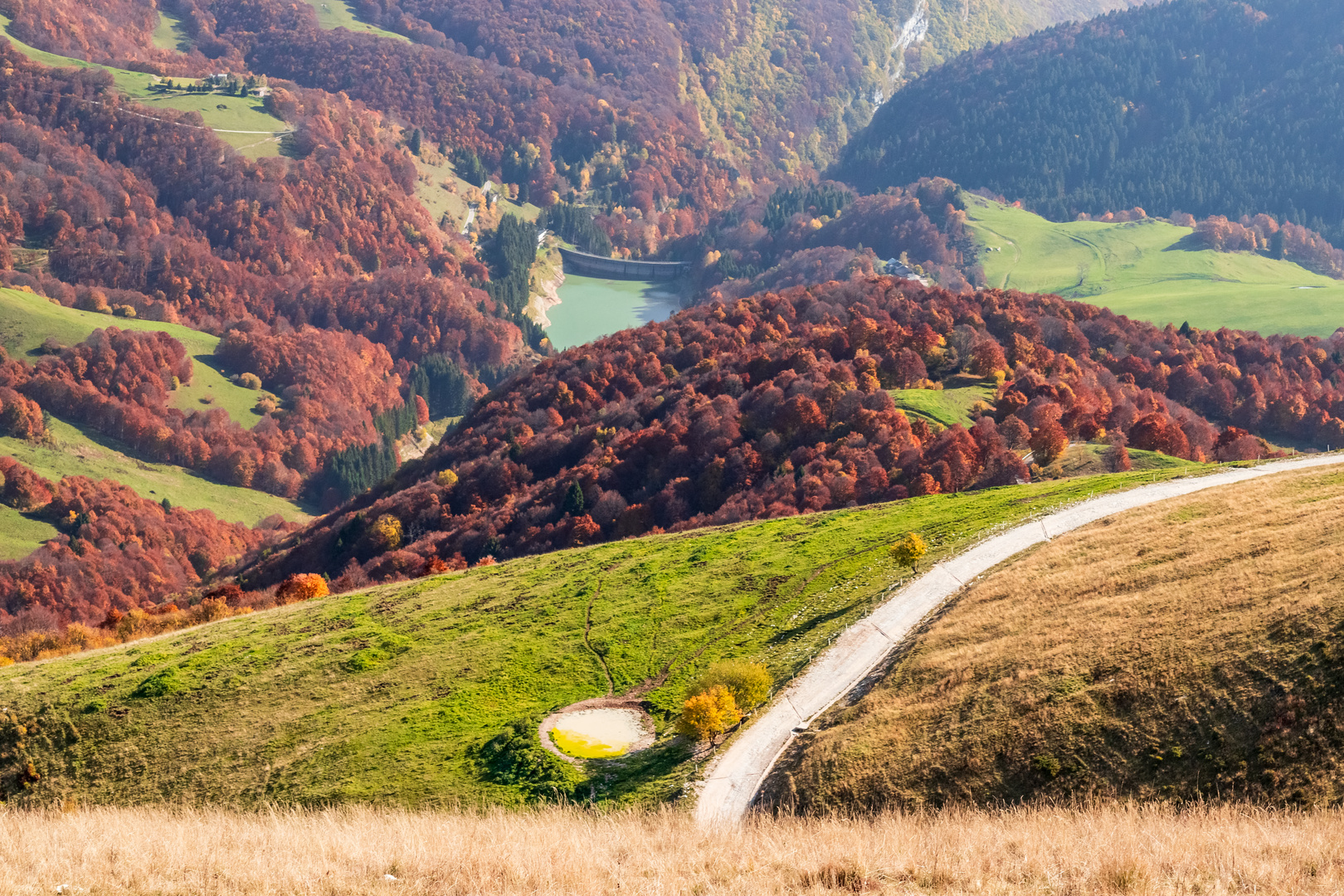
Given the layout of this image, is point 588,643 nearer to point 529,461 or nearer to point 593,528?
point 593,528

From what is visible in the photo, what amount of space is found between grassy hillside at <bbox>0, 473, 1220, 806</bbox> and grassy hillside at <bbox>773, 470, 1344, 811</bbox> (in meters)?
8.73

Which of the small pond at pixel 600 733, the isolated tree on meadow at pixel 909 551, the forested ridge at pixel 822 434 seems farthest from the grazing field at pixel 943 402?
the small pond at pixel 600 733

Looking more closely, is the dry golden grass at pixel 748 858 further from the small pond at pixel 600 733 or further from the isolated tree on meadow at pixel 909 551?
the isolated tree on meadow at pixel 909 551

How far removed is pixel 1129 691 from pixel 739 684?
1791 cm

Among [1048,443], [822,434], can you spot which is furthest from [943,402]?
→ [1048,443]

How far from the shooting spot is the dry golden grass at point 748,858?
29766 millimetres

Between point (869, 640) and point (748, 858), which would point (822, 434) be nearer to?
point (869, 640)

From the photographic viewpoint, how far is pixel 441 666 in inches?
2456

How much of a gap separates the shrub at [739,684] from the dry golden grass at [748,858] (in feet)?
34.1

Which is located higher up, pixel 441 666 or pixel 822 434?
pixel 822 434

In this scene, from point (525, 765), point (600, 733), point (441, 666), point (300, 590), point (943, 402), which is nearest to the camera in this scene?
point (525, 765)

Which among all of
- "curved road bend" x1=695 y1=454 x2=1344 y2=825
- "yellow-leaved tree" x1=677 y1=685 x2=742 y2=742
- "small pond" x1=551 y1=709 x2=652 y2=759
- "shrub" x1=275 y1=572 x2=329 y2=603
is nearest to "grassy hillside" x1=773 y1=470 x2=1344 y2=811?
"curved road bend" x1=695 y1=454 x2=1344 y2=825

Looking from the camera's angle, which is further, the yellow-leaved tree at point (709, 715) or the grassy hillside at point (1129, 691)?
the yellow-leaved tree at point (709, 715)

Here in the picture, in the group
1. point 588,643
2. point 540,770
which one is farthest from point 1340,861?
point 588,643
